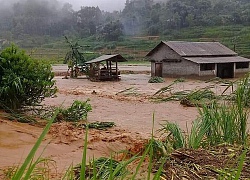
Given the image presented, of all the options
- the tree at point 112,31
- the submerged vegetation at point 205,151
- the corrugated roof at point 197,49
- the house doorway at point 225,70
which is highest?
the tree at point 112,31

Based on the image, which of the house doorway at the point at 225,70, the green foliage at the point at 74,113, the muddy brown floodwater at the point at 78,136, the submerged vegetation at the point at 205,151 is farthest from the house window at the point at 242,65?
the submerged vegetation at the point at 205,151

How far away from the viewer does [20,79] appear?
8945 millimetres

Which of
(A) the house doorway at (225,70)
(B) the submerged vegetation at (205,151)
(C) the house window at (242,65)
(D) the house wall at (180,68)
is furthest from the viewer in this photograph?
(C) the house window at (242,65)

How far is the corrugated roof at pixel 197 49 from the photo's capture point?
3044 centimetres

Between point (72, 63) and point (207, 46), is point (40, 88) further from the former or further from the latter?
point (207, 46)

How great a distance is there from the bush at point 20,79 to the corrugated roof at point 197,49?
21.5 meters

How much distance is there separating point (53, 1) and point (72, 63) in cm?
10095

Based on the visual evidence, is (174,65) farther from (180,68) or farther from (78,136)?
(78,136)

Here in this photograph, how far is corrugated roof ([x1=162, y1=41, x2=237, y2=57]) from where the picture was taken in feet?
99.9

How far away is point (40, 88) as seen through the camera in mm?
9375

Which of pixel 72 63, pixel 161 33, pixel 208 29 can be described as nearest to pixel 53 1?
pixel 161 33

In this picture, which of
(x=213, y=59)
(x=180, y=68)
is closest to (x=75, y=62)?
(x=180, y=68)

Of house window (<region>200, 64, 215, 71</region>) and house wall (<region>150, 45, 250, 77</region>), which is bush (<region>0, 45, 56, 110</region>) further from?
house window (<region>200, 64, 215, 71</region>)

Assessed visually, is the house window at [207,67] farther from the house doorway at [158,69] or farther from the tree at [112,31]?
the tree at [112,31]
